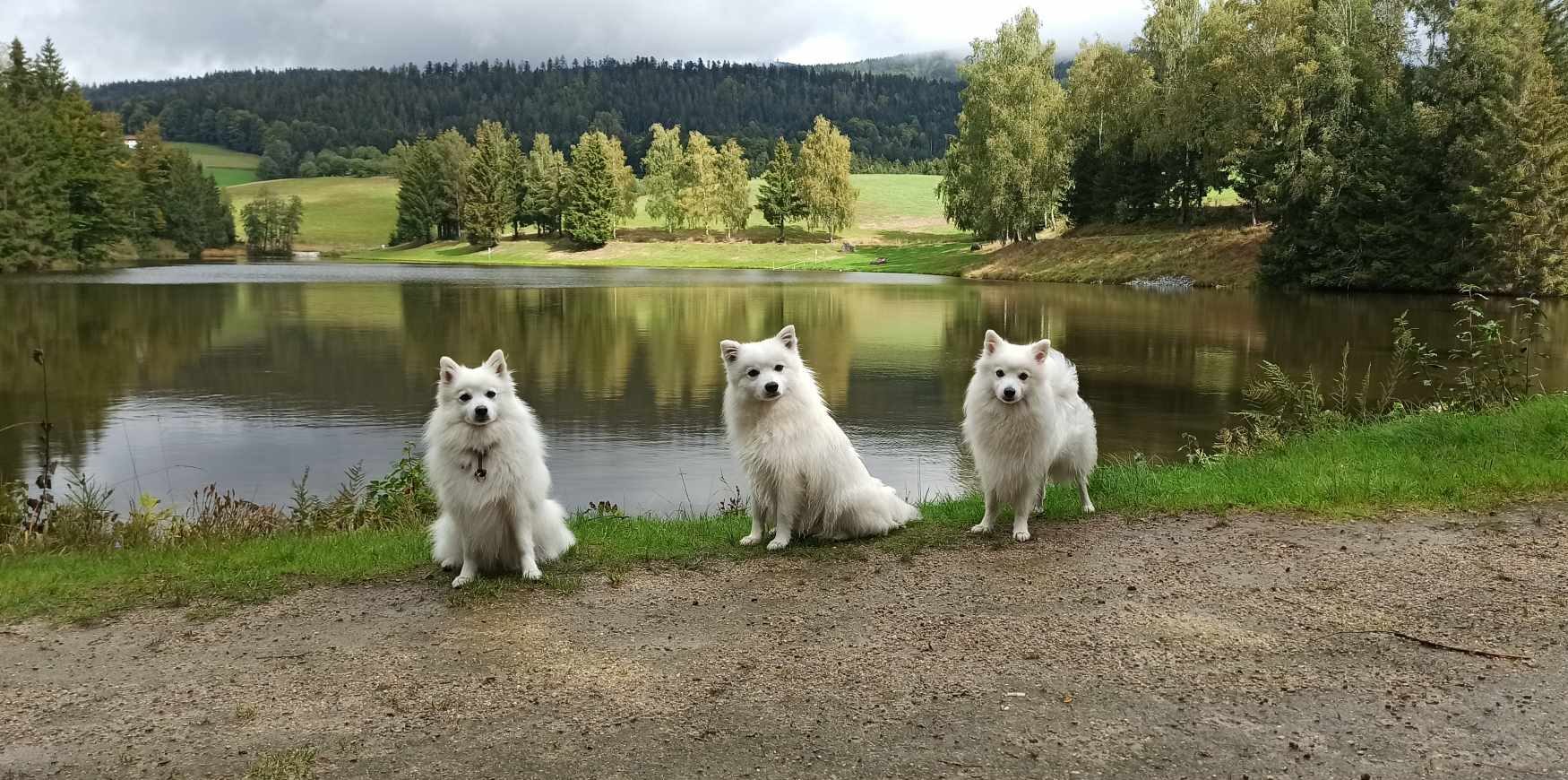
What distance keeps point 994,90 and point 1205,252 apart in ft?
63.4

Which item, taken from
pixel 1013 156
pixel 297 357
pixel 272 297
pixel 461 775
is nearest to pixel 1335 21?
pixel 1013 156

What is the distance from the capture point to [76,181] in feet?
272

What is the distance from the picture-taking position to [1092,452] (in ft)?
30.7

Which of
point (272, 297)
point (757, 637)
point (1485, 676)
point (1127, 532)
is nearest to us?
point (1485, 676)

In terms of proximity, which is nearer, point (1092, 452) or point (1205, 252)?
point (1092, 452)

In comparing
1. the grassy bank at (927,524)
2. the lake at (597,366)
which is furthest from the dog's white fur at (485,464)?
the lake at (597,366)

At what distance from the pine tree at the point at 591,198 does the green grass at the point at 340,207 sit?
42.2 meters

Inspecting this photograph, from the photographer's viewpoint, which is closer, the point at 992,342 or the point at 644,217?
the point at 992,342

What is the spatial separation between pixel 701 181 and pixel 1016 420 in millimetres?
100231

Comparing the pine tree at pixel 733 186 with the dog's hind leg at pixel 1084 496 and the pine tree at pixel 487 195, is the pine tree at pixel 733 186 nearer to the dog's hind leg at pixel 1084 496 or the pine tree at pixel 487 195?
the pine tree at pixel 487 195

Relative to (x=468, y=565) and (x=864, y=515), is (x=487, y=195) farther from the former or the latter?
(x=468, y=565)

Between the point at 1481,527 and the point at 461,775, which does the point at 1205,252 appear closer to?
the point at 1481,527

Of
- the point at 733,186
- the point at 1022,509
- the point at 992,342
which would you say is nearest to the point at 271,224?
the point at 733,186

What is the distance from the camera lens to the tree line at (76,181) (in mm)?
73125
